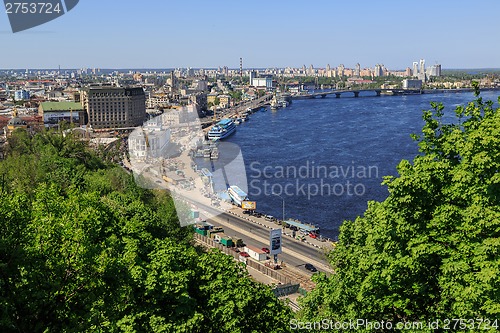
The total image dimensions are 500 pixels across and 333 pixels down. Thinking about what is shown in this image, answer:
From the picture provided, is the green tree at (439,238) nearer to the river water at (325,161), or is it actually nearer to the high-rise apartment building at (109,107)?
the river water at (325,161)

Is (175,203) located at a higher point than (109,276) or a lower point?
lower

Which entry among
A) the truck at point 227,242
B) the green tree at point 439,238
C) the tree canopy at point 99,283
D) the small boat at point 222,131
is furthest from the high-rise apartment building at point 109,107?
the green tree at point 439,238

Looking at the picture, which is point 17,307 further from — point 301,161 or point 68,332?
point 301,161

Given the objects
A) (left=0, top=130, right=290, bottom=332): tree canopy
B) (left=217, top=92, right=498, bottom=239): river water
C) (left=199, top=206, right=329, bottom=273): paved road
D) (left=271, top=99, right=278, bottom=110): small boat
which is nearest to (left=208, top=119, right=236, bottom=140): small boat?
(left=217, top=92, right=498, bottom=239): river water

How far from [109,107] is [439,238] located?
169ft

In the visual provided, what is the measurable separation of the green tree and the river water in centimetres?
1566

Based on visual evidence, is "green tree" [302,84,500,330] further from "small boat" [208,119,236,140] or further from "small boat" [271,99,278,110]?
"small boat" [271,99,278,110]

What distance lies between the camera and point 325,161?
3384 centimetres

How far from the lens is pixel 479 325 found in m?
4.33

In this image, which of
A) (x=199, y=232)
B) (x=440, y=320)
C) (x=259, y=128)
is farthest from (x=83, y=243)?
(x=259, y=128)

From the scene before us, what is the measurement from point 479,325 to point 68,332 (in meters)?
3.57

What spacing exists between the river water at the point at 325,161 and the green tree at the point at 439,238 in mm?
15656

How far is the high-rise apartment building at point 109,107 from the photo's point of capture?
52.3 metres

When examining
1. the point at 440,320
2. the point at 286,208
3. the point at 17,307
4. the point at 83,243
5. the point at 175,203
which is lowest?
the point at 286,208
